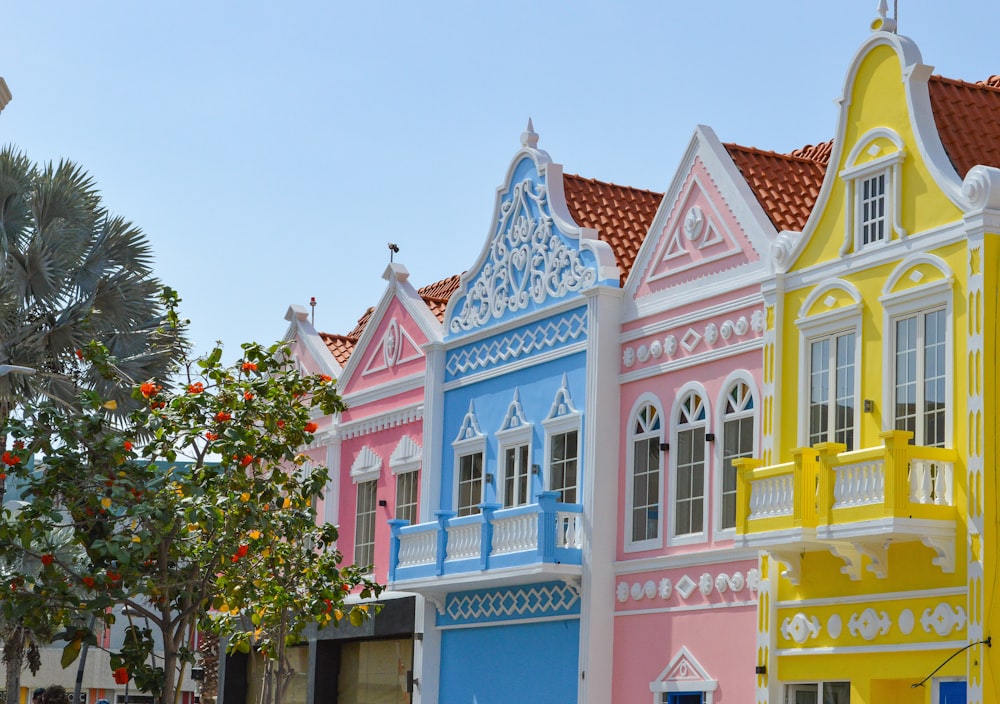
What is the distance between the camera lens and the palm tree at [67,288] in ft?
73.9

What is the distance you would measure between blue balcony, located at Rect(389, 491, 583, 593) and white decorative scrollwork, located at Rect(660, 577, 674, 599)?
4.15ft

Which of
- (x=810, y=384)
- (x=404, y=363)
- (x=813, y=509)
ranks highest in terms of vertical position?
(x=404, y=363)

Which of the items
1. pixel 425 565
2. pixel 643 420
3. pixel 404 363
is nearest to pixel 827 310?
pixel 643 420

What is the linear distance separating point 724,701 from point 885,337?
471cm

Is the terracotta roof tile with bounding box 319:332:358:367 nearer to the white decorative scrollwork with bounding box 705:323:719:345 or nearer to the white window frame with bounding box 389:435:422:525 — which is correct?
the white window frame with bounding box 389:435:422:525

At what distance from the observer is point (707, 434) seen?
1945 cm

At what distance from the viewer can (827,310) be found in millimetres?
17547

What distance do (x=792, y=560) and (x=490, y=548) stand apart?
18.3 ft

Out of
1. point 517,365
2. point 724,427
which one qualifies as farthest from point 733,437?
point 517,365

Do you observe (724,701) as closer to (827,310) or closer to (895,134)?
(827,310)

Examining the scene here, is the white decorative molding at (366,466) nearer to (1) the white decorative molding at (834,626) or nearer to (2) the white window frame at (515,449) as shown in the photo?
(2) the white window frame at (515,449)

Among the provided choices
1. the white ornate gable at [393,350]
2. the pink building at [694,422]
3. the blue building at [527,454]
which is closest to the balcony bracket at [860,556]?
the pink building at [694,422]

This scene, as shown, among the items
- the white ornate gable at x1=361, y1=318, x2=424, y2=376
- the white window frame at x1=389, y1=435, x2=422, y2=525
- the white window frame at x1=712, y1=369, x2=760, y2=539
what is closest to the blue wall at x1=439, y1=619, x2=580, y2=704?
the white window frame at x1=389, y1=435, x2=422, y2=525

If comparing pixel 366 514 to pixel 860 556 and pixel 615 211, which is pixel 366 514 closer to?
pixel 615 211
